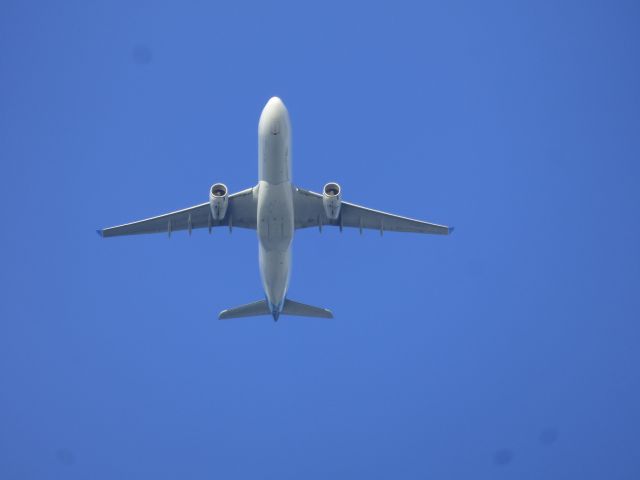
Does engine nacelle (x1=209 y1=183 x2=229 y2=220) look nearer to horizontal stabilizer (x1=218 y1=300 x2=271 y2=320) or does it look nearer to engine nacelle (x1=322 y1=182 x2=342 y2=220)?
engine nacelle (x1=322 y1=182 x2=342 y2=220)

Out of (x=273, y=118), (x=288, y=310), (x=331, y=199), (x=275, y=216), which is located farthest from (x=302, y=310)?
(x=273, y=118)

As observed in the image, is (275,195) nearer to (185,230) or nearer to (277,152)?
(277,152)

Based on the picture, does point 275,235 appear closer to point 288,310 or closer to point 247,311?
point 288,310

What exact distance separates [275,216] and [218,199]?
3.31 metres

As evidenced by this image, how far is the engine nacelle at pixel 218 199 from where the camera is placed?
40125 millimetres

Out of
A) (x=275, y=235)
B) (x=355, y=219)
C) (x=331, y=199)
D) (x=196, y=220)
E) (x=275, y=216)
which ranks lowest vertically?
(x=275, y=235)

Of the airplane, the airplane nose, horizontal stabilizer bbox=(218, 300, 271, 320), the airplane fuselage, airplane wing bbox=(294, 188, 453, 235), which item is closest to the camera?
the airplane nose

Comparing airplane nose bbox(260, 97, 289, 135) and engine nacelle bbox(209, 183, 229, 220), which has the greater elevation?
airplane nose bbox(260, 97, 289, 135)

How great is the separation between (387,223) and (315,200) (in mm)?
4183

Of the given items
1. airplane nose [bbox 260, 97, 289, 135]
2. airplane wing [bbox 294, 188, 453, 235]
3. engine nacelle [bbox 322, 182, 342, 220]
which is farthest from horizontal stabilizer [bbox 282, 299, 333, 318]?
airplane nose [bbox 260, 97, 289, 135]

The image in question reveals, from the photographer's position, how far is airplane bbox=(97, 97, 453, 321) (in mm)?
37312

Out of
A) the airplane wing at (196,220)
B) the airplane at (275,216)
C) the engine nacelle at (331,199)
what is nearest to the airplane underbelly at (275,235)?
the airplane at (275,216)

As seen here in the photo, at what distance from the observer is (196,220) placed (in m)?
43.2

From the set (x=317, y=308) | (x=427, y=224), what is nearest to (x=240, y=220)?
(x=317, y=308)
